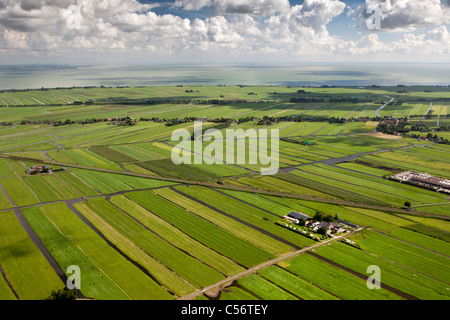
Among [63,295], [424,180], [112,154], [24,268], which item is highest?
[112,154]

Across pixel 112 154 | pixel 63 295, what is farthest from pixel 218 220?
pixel 112 154

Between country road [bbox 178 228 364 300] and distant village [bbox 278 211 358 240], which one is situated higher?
distant village [bbox 278 211 358 240]

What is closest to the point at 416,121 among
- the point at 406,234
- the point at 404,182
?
the point at 404,182

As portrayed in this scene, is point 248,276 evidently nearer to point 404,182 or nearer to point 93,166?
point 404,182

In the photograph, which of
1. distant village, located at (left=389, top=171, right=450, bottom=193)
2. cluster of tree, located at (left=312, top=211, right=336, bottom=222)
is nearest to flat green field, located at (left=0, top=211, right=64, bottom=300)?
cluster of tree, located at (left=312, top=211, right=336, bottom=222)

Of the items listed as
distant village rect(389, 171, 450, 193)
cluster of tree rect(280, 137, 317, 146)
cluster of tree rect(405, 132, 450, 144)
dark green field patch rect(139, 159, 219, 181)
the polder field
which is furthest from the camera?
cluster of tree rect(405, 132, 450, 144)

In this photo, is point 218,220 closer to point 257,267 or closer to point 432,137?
point 257,267

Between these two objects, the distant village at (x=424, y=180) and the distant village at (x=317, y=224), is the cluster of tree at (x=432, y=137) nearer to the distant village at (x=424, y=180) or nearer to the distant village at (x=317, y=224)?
the distant village at (x=424, y=180)

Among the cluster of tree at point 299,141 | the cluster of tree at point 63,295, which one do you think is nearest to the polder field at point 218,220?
the cluster of tree at point 299,141

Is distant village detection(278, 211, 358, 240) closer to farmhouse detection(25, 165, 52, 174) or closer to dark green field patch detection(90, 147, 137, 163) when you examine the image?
dark green field patch detection(90, 147, 137, 163)
